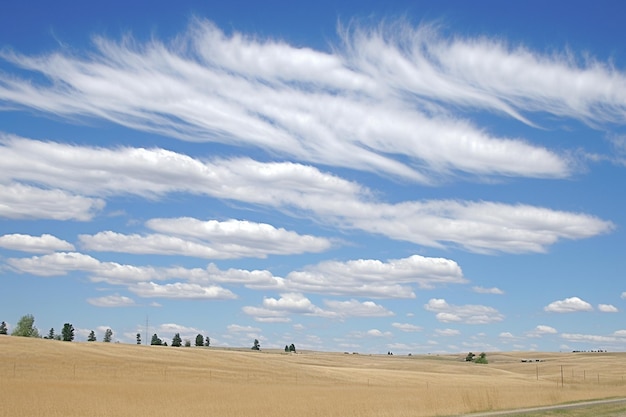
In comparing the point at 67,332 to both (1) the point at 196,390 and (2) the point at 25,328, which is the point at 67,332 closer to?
(2) the point at 25,328

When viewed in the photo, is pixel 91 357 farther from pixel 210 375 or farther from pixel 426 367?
pixel 426 367

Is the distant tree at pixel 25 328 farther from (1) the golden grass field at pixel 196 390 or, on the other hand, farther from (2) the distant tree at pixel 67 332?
(1) the golden grass field at pixel 196 390

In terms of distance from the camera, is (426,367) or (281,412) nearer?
(281,412)

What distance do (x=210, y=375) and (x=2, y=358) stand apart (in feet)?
60.4

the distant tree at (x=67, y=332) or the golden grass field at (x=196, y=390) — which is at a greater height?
the distant tree at (x=67, y=332)

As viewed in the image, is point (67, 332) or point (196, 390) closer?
point (196, 390)

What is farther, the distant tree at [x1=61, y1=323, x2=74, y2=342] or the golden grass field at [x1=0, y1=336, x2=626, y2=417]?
the distant tree at [x1=61, y1=323, x2=74, y2=342]

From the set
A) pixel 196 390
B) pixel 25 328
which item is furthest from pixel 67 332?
pixel 196 390

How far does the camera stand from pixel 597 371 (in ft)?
435

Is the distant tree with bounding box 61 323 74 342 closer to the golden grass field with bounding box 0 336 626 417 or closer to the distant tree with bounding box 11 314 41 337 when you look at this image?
the distant tree with bounding box 11 314 41 337

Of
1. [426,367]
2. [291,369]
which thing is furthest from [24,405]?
[426,367]

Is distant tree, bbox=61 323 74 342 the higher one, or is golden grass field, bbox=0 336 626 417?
distant tree, bbox=61 323 74 342

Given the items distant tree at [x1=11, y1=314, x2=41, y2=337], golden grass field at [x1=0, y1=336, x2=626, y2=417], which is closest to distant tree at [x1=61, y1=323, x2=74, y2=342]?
distant tree at [x1=11, y1=314, x2=41, y2=337]

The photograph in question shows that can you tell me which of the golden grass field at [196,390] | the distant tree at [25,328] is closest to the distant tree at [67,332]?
the distant tree at [25,328]
